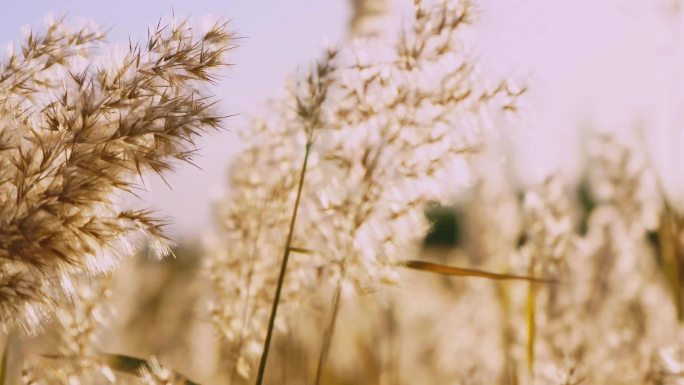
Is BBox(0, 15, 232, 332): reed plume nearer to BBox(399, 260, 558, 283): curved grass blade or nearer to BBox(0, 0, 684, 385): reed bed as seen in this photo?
BBox(0, 0, 684, 385): reed bed

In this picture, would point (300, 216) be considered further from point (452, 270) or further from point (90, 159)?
point (90, 159)

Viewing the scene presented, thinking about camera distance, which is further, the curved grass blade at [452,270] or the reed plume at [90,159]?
the curved grass blade at [452,270]

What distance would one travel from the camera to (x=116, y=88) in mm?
1295

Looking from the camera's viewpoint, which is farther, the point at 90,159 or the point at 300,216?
the point at 300,216

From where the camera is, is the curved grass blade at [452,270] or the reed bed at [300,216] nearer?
the reed bed at [300,216]

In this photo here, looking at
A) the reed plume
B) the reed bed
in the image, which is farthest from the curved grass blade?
the reed plume

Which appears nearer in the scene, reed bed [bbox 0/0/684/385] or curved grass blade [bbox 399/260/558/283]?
reed bed [bbox 0/0/684/385]

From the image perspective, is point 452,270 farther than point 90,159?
Yes

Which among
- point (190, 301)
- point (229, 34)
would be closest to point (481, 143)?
point (229, 34)

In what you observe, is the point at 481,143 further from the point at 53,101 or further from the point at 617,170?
the point at 617,170

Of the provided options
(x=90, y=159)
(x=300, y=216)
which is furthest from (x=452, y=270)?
(x=90, y=159)

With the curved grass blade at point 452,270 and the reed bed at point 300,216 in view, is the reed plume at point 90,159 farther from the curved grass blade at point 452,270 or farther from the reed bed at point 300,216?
the curved grass blade at point 452,270

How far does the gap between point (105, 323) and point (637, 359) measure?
1.56 metres

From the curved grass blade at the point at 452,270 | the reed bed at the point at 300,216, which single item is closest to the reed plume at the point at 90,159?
the reed bed at the point at 300,216
